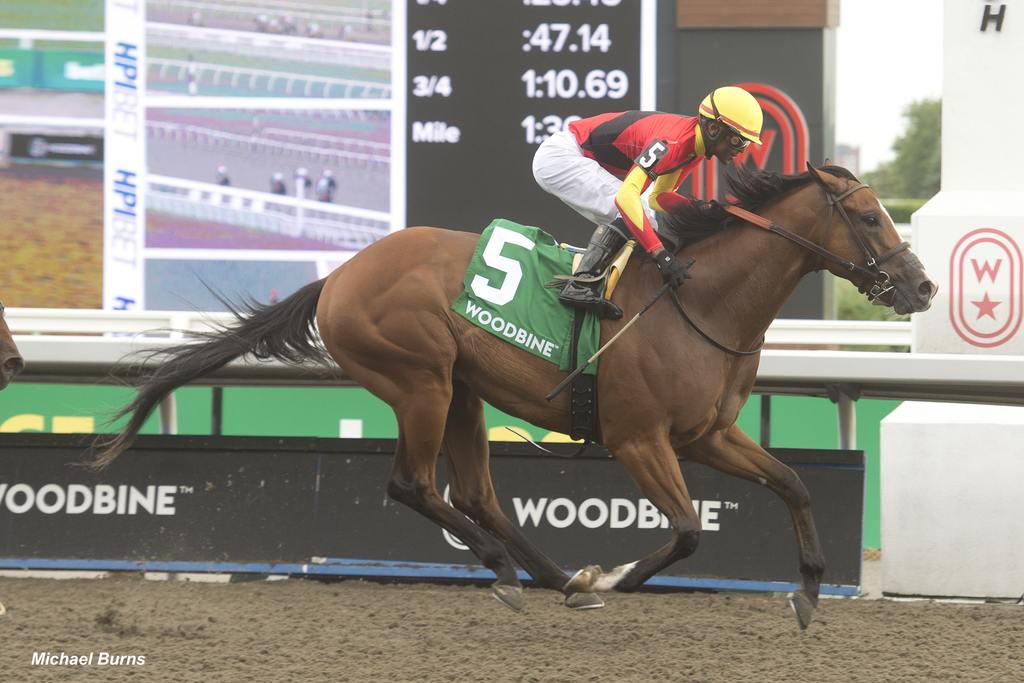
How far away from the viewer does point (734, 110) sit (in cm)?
407

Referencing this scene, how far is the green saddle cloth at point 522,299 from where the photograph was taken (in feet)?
14.1

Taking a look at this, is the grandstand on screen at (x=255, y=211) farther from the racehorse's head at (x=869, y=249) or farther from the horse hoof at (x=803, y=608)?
the horse hoof at (x=803, y=608)

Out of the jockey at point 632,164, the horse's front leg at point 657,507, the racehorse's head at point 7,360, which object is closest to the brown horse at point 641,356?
the horse's front leg at point 657,507

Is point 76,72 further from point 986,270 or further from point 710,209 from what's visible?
point 986,270

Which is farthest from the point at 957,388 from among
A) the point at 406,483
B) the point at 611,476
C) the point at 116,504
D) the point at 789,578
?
the point at 116,504

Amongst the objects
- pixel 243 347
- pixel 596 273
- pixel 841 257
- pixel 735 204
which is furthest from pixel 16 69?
pixel 841 257

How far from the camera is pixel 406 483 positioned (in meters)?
4.49

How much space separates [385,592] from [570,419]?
156 cm

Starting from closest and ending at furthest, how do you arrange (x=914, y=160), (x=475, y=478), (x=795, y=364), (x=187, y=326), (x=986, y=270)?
(x=475, y=478) → (x=795, y=364) → (x=986, y=270) → (x=187, y=326) → (x=914, y=160)

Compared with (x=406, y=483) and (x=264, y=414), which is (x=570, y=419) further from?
(x=264, y=414)

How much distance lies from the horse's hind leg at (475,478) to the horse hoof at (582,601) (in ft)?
0.58

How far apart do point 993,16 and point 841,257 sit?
2226 millimetres

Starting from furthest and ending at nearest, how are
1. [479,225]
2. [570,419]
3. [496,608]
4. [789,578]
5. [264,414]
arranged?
[264,414]
[479,225]
[789,578]
[496,608]
[570,419]

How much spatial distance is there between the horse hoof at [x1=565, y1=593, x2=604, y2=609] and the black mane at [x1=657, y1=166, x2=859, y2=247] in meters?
1.12
